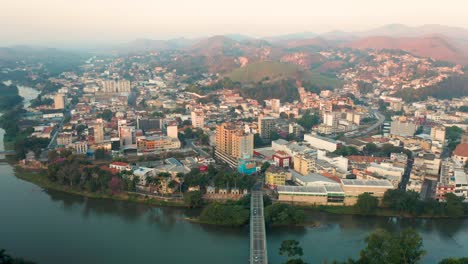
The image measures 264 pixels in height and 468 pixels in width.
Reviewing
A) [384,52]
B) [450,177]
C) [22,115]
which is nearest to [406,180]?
[450,177]

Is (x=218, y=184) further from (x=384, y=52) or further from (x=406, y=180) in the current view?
(x=384, y=52)

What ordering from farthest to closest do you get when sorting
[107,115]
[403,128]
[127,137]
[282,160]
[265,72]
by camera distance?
[265,72]
[107,115]
[403,128]
[127,137]
[282,160]

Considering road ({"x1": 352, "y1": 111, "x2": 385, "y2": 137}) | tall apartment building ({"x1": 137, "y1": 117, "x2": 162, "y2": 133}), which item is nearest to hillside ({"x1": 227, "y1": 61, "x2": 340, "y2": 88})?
road ({"x1": 352, "y1": 111, "x2": 385, "y2": 137})

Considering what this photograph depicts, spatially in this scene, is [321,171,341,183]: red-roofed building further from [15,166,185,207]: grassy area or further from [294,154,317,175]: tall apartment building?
[15,166,185,207]: grassy area

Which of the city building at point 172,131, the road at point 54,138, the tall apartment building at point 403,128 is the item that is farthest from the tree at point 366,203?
the road at point 54,138

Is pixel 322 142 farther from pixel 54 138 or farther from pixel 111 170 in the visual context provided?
pixel 54 138

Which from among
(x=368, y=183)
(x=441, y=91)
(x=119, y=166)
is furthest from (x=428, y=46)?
(x=119, y=166)
